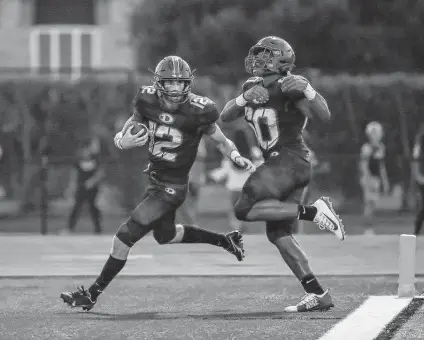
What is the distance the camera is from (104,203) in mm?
19156

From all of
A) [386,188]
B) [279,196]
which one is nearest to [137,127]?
[279,196]

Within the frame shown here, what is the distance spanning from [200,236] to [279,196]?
1.04 metres

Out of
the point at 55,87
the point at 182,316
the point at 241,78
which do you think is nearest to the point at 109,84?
the point at 55,87

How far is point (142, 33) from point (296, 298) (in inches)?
652

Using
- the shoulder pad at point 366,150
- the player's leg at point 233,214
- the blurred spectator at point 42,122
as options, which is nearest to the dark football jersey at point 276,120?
the player's leg at point 233,214

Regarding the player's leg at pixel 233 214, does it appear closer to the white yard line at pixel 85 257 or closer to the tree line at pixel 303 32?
the white yard line at pixel 85 257

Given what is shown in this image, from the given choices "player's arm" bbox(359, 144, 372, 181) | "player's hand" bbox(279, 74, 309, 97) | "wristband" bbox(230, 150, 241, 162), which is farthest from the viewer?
"player's arm" bbox(359, 144, 372, 181)

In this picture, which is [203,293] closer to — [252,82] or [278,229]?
[278,229]

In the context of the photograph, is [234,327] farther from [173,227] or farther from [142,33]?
[142,33]

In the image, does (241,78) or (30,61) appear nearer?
(241,78)

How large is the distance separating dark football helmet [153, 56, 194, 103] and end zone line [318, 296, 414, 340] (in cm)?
194

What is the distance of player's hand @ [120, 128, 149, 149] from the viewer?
9.11m

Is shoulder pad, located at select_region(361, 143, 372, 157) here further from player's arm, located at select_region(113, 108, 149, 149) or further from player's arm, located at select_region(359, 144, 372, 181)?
player's arm, located at select_region(113, 108, 149, 149)

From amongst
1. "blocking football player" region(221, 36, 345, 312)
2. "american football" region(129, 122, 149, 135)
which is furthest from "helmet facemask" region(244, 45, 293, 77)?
"american football" region(129, 122, 149, 135)
